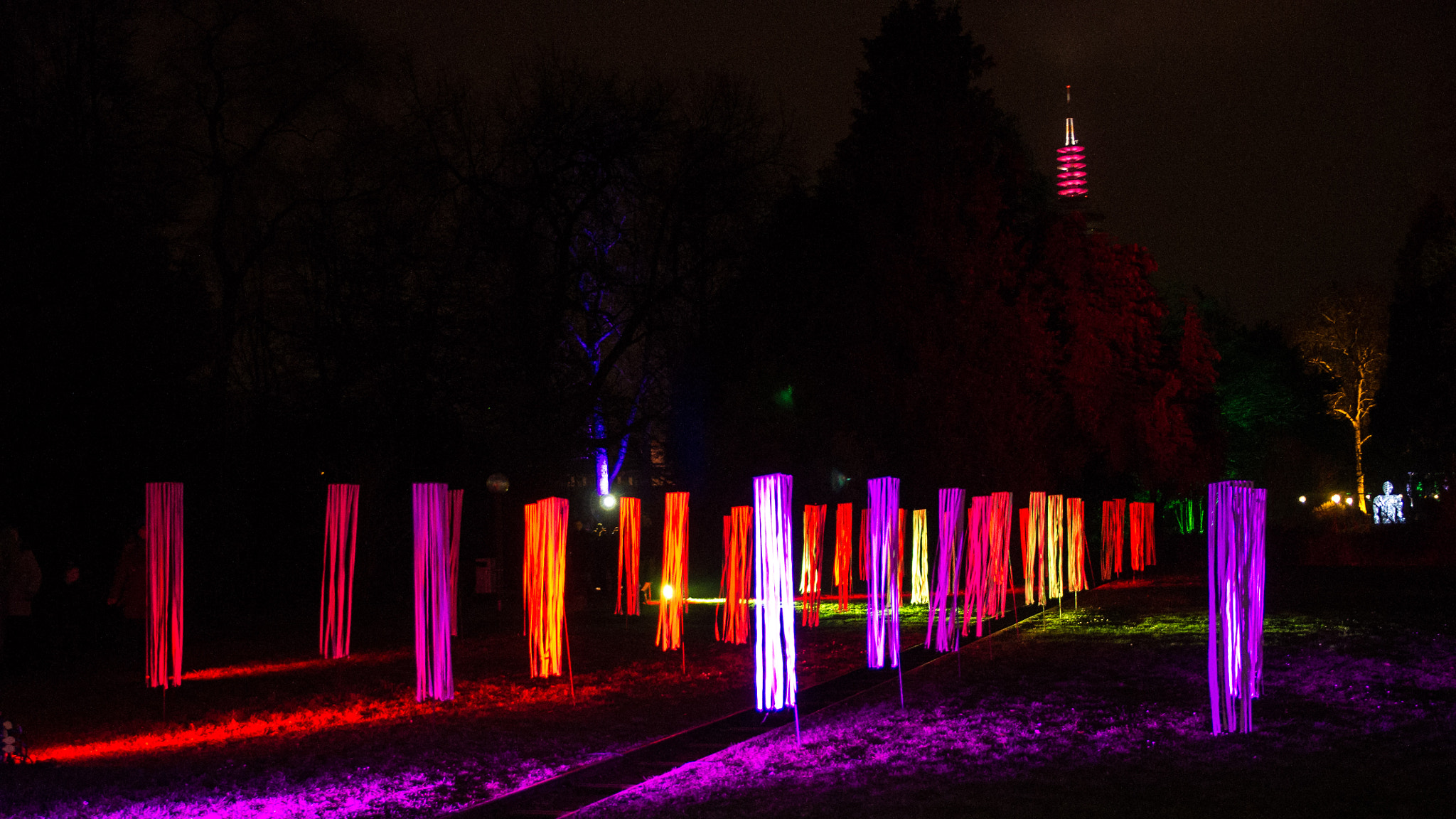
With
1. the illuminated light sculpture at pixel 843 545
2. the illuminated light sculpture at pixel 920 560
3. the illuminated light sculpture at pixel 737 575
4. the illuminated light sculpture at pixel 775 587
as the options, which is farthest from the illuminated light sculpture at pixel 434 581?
the illuminated light sculpture at pixel 920 560

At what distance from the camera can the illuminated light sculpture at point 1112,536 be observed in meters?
27.2

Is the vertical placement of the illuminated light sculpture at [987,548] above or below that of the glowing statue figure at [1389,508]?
above

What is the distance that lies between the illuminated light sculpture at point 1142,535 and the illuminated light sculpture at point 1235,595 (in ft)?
74.4

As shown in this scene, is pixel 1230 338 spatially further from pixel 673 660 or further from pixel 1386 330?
pixel 673 660

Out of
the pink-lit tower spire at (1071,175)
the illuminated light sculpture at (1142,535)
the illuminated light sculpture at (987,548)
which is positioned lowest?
the illuminated light sculpture at (1142,535)

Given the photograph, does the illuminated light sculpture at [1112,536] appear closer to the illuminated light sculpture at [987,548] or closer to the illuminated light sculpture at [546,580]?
the illuminated light sculpture at [987,548]

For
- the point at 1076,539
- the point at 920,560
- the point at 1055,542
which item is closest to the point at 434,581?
the point at 1055,542

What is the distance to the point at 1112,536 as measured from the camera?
3100 centimetres

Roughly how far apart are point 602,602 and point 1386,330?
4141 cm

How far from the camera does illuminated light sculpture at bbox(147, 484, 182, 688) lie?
998 centimetres

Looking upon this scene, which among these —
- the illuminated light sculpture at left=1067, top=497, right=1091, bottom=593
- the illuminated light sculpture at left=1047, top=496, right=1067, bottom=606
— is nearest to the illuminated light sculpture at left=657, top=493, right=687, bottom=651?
the illuminated light sculpture at left=1047, top=496, right=1067, bottom=606

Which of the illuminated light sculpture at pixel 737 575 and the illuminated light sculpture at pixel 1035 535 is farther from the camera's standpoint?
the illuminated light sculpture at pixel 1035 535

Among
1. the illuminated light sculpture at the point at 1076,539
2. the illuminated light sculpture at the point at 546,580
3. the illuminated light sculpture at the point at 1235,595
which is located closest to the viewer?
the illuminated light sculpture at the point at 1235,595

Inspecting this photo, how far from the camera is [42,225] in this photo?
16.2 metres
